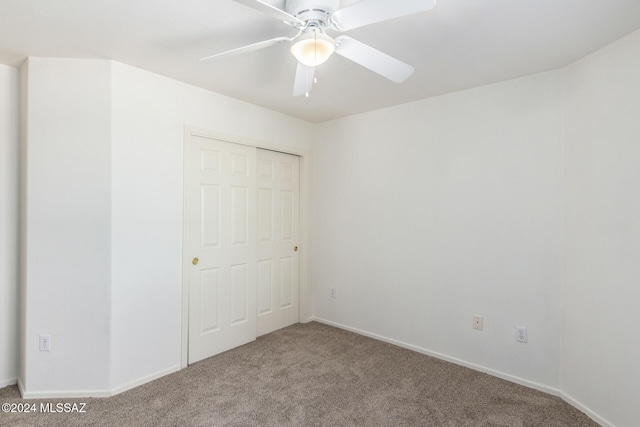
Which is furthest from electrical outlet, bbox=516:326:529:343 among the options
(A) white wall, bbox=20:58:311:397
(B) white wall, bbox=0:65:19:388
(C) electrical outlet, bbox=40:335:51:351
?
(B) white wall, bbox=0:65:19:388

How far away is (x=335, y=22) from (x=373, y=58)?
297mm

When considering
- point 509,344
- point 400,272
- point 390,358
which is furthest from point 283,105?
point 509,344

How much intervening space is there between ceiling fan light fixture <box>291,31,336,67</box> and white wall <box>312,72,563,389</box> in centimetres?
172

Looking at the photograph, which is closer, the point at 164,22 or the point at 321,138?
the point at 164,22

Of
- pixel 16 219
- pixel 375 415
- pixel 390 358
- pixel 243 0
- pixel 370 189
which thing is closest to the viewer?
pixel 243 0

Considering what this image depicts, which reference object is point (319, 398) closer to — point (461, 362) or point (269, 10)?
point (461, 362)

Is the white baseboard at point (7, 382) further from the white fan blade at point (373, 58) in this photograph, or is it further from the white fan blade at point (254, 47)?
the white fan blade at point (373, 58)

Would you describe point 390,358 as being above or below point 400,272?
below

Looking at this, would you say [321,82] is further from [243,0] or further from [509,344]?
[509,344]

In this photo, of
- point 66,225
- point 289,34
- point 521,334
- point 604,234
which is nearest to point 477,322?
point 521,334

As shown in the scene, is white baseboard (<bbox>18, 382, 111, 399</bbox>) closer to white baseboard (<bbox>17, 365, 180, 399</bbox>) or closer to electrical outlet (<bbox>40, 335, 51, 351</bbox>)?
white baseboard (<bbox>17, 365, 180, 399</bbox>)

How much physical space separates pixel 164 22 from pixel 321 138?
2.23m

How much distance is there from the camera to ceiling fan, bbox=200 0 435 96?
1.29m

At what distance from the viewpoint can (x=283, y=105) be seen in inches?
128
